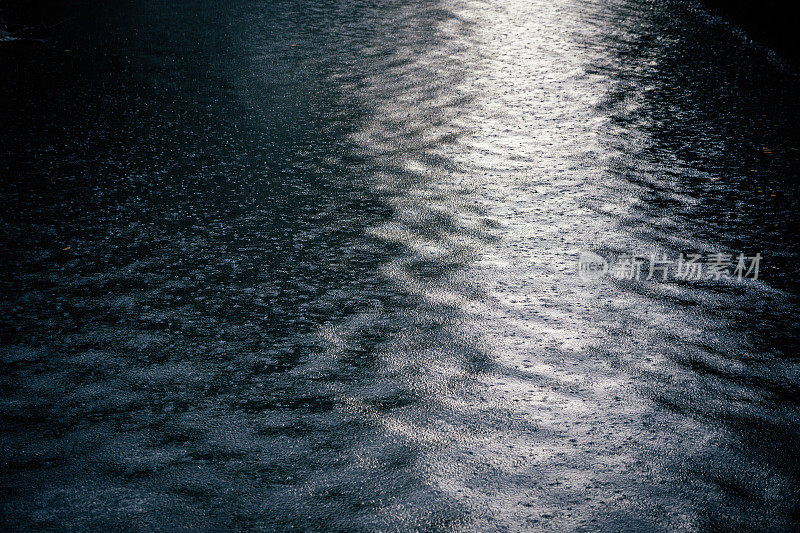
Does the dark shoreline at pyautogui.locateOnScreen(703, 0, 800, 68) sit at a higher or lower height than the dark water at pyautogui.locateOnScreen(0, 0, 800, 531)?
higher

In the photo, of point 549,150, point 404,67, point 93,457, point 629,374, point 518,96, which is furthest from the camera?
point 404,67

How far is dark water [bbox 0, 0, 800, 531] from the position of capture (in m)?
2.39

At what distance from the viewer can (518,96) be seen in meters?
6.11

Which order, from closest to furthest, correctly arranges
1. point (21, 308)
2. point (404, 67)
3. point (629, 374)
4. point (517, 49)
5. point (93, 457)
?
1. point (93, 457)
2. point (629, 374)
3. point (21, 308)
4. point (404, 67)
5. point (517, 49)

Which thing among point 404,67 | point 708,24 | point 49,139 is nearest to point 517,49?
point 404,67

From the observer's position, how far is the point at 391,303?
335cm

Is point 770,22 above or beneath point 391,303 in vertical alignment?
above

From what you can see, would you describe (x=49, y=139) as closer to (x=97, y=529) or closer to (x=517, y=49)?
(x=97, y=529)

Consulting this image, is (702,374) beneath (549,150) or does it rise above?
beneath

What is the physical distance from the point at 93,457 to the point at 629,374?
2.13 metres

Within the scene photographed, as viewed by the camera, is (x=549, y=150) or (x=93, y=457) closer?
(x=93, y=457)

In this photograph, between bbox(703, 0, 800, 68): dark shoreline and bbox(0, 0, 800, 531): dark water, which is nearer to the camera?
bbox(0, 0, 800, 531): dark water

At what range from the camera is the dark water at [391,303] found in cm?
239

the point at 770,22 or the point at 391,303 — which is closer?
the point at 391,303
